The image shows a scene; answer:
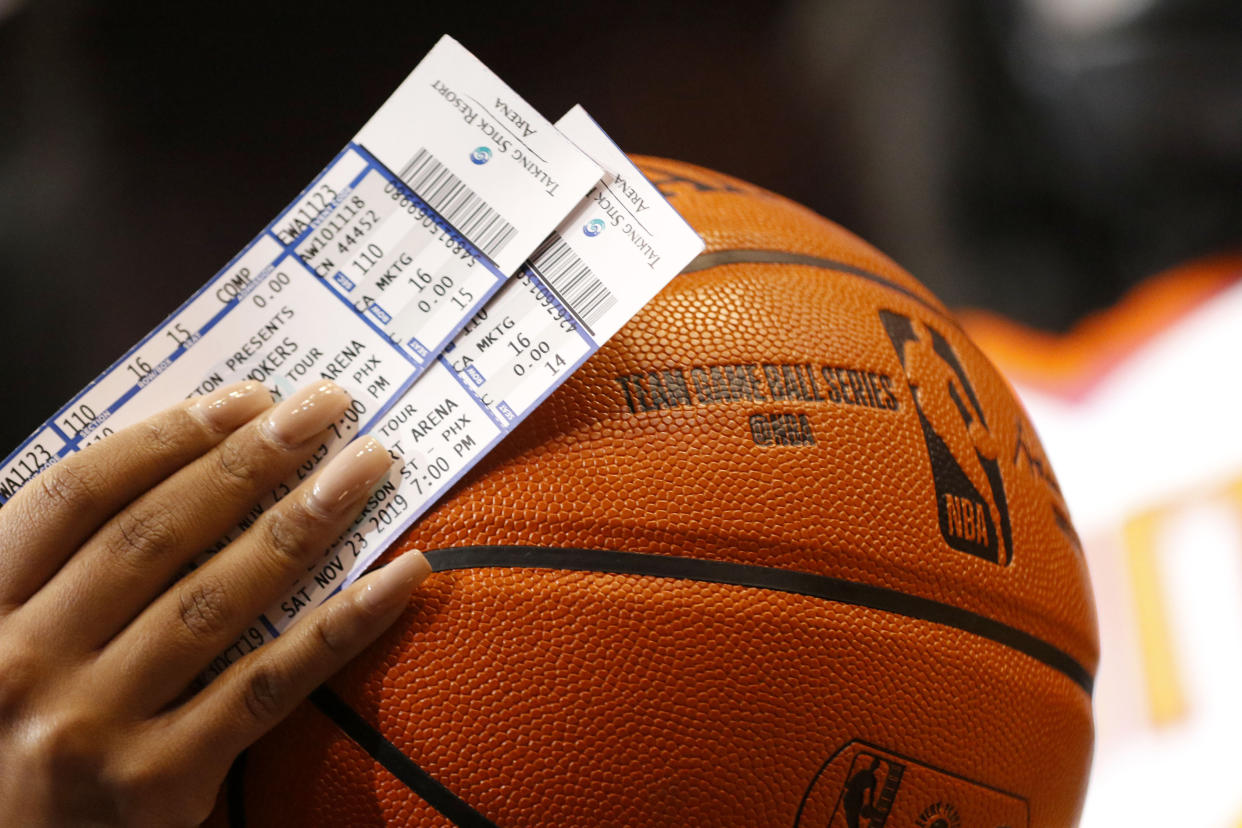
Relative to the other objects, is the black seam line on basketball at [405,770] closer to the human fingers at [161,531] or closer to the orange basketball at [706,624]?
the orange basketball at [706,624]

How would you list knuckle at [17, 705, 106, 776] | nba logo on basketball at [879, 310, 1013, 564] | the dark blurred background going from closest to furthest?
knuckle at [17, 705, 106, 776]
nba logo on basketball at [879, 310, 1013, 564]
the dark blurred background

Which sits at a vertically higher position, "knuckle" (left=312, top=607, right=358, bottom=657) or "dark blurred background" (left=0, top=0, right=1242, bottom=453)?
"dark blurred background" (left=0, top=0, right=1242, bottom=453)

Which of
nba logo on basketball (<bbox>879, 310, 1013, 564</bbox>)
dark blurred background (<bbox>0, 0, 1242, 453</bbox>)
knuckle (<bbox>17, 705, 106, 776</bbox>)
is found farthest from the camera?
dark blurred background (<bbox>0, 0, 1242, 453</bbox>)

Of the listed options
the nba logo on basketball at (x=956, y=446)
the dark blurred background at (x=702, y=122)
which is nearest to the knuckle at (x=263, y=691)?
the nba logo on basketball at (x=956, y=446)

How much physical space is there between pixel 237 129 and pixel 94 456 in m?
1.46

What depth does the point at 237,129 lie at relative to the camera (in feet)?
6.22

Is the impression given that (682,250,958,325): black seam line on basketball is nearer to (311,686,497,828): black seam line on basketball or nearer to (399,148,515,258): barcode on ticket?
(399,148,515,258): barcode on ticket

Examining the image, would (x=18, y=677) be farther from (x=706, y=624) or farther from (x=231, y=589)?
(x=706, y=624)

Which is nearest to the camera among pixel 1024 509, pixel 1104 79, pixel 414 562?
pixel 414 562

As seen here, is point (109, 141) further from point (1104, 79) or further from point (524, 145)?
point (1104, 79)

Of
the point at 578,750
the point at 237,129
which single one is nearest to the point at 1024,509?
the point at 578,750

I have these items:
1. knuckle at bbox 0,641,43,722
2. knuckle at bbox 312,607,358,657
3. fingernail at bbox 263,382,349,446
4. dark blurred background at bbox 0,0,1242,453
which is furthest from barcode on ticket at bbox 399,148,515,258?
dark blurred background at bbox 0,0,1242,453

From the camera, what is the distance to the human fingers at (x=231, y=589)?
1.92 ft

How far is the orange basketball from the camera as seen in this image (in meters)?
0.60
